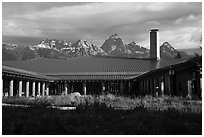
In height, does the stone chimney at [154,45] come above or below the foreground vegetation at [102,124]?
above

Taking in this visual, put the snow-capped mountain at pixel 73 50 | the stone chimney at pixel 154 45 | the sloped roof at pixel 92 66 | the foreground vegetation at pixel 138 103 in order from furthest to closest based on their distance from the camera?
1. the snow-capped mountain at pixel 73 50
2. the stone chimney at pixel 154 45
3. the sloped roof at pixel 92 66
4. the foreground vegetation at pixel 138 103

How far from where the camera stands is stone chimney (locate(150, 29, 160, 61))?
39.5 metres

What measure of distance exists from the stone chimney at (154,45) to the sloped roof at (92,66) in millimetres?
1003

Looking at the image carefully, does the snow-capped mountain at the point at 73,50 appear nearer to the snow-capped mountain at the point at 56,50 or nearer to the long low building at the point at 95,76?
the snow-capped mountain at the point at 56,50

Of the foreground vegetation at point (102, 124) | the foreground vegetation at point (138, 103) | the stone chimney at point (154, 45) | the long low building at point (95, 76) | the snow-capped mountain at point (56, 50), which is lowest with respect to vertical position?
the foreground vegetation at point (102, 124)

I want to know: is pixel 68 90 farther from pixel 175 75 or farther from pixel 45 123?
pixel 45 123

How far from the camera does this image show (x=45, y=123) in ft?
29.7

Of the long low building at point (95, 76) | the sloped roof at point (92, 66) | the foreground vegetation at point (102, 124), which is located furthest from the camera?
the sloped roof at point (92, 66)

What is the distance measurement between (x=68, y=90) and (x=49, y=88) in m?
2.27

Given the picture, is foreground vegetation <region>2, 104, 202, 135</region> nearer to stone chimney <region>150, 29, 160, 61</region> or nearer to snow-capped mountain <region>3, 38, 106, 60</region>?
stone chimney <region>150, 29, 160, 61</region>

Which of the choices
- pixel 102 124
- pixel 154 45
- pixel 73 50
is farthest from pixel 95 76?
pixel 73 50

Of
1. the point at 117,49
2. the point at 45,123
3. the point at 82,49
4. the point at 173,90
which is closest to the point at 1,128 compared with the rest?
the point at 45,123

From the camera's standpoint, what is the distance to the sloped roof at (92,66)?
1330 inches

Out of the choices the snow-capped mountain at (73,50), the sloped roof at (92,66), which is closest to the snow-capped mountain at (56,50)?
the snow-capped mountain at (73,50)
